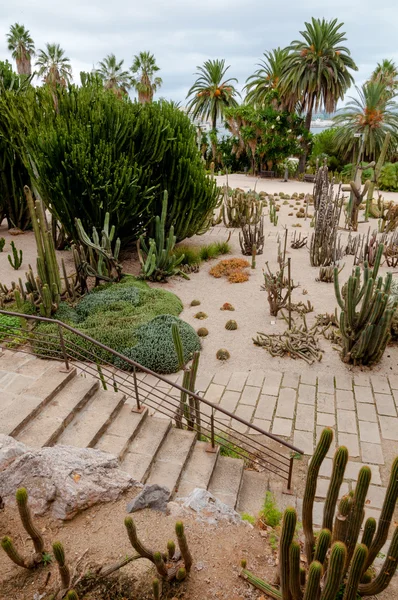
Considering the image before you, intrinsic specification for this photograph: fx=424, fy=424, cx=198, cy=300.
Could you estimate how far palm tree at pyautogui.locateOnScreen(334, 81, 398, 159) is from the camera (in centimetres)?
2566

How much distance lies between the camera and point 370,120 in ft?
87.1

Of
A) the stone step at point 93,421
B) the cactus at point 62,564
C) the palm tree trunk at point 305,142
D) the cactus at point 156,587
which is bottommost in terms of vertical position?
the stone step at point 93,421

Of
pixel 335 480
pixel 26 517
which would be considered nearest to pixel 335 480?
pixel 335 480

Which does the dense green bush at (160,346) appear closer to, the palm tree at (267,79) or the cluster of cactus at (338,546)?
the cluster of cactus at (338,546)

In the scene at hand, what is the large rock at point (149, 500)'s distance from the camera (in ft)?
12.6

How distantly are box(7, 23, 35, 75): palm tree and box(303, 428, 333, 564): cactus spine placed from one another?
142ft

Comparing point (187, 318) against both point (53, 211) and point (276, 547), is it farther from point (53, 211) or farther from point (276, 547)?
point (276, 547)

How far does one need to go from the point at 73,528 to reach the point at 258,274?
30.1 feet

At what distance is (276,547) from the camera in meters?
3.72

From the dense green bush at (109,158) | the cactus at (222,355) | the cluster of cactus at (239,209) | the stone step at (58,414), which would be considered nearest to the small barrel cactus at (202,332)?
the cactus at (222,355)

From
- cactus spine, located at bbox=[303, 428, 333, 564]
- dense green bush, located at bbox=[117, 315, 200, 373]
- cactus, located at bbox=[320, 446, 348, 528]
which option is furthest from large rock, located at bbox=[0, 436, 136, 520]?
dense green bush, located at bbox=[117, 315, 200, 373]

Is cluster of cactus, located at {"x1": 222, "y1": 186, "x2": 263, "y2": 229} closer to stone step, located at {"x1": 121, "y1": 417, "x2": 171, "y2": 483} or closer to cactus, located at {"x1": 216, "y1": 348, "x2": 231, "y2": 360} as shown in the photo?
cactus, located at {"x1": 216, "y1": 348, "x2": 231, "y2": 360}

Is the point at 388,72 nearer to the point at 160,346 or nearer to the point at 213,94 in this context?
the point at 213,94

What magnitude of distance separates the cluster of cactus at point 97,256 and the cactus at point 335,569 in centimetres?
886
